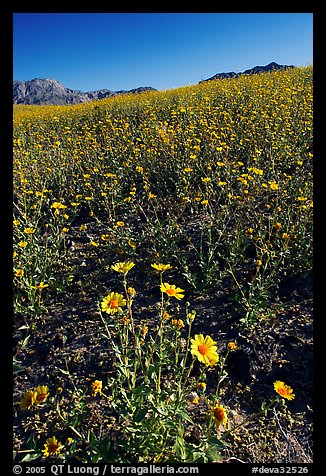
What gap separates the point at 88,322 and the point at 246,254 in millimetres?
1657

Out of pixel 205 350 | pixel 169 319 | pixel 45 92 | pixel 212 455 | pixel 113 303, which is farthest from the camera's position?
pixel 45 92

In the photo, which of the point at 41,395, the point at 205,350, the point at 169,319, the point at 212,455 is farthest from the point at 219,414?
the point at 169,319

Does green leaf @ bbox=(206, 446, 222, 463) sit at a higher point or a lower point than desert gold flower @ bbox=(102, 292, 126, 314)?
lower

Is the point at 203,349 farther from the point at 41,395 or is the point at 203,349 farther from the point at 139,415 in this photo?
the point at 41,395

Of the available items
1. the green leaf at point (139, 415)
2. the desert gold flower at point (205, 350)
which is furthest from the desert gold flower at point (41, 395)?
the desert gold flower at point (205, 350)

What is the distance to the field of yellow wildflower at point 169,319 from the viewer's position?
63.1 inches

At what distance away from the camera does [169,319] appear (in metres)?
2.54

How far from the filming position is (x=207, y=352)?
155cm

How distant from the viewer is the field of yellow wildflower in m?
1.60

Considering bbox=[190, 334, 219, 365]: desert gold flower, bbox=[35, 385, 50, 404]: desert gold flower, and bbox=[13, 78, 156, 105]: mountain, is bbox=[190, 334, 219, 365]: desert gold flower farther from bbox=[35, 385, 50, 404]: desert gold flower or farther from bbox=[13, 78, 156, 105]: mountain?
bbox=[13, 78, 156, 105]: mountain

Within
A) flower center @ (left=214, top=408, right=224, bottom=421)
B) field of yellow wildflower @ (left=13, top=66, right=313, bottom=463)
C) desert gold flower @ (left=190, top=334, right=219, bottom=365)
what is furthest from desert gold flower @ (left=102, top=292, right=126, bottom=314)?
flower center @ (left=214, top=408, right=224, bottom=421)

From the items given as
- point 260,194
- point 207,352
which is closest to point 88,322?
point 207,352
